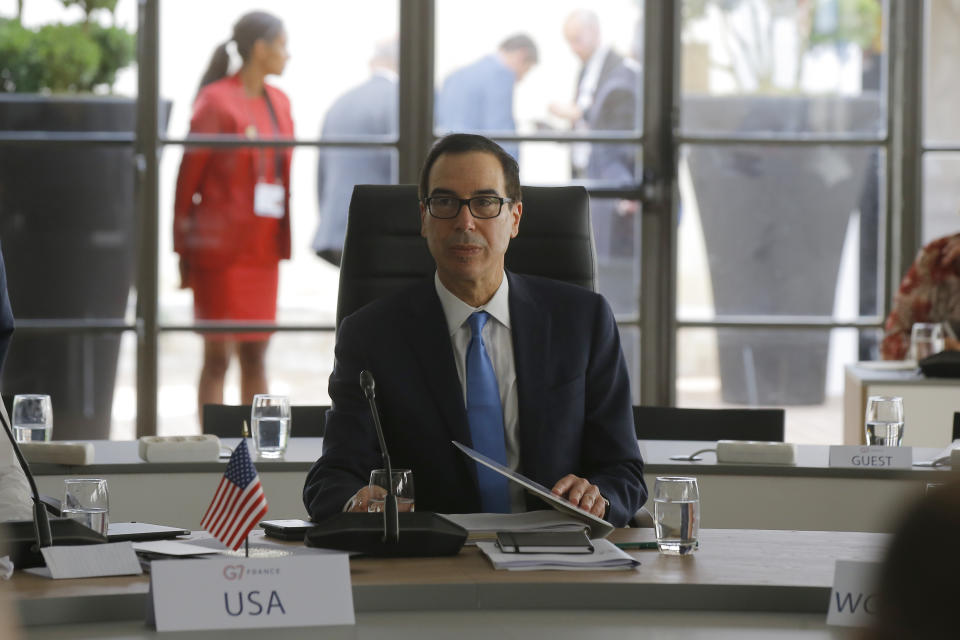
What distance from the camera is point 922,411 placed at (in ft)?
12.7

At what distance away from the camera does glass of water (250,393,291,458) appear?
2.77 m

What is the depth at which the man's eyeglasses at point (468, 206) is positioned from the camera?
2.33 metres

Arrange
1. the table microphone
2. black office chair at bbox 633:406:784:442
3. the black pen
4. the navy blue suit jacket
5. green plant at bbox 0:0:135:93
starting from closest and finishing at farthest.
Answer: the table microphone, the black pen, the navy blue suit jacket, black office chair at bbox 633:406:784:442, green plant at bbox 0:0:135:93

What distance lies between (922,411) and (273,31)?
2833mm

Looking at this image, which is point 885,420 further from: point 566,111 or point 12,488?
point 566,111

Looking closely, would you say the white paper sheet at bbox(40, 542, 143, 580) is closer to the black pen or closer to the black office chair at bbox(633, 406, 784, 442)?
the black pen

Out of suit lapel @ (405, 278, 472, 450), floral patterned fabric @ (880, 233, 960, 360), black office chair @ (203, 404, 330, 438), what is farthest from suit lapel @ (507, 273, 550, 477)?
floral patterned fabric @ (880, 233, 960, 360)

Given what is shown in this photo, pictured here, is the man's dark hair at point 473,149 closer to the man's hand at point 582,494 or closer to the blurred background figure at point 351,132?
the man's hand at point 582,494

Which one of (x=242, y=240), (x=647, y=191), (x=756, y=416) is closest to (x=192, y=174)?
(x=242, y=240)

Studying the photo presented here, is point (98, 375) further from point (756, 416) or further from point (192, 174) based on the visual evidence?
point (756, 416)

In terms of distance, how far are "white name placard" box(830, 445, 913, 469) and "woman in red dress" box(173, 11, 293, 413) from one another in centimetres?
295

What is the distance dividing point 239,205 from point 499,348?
3.04 meters

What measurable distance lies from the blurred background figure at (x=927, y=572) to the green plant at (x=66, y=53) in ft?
16.2

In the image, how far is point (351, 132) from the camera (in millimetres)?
5148
